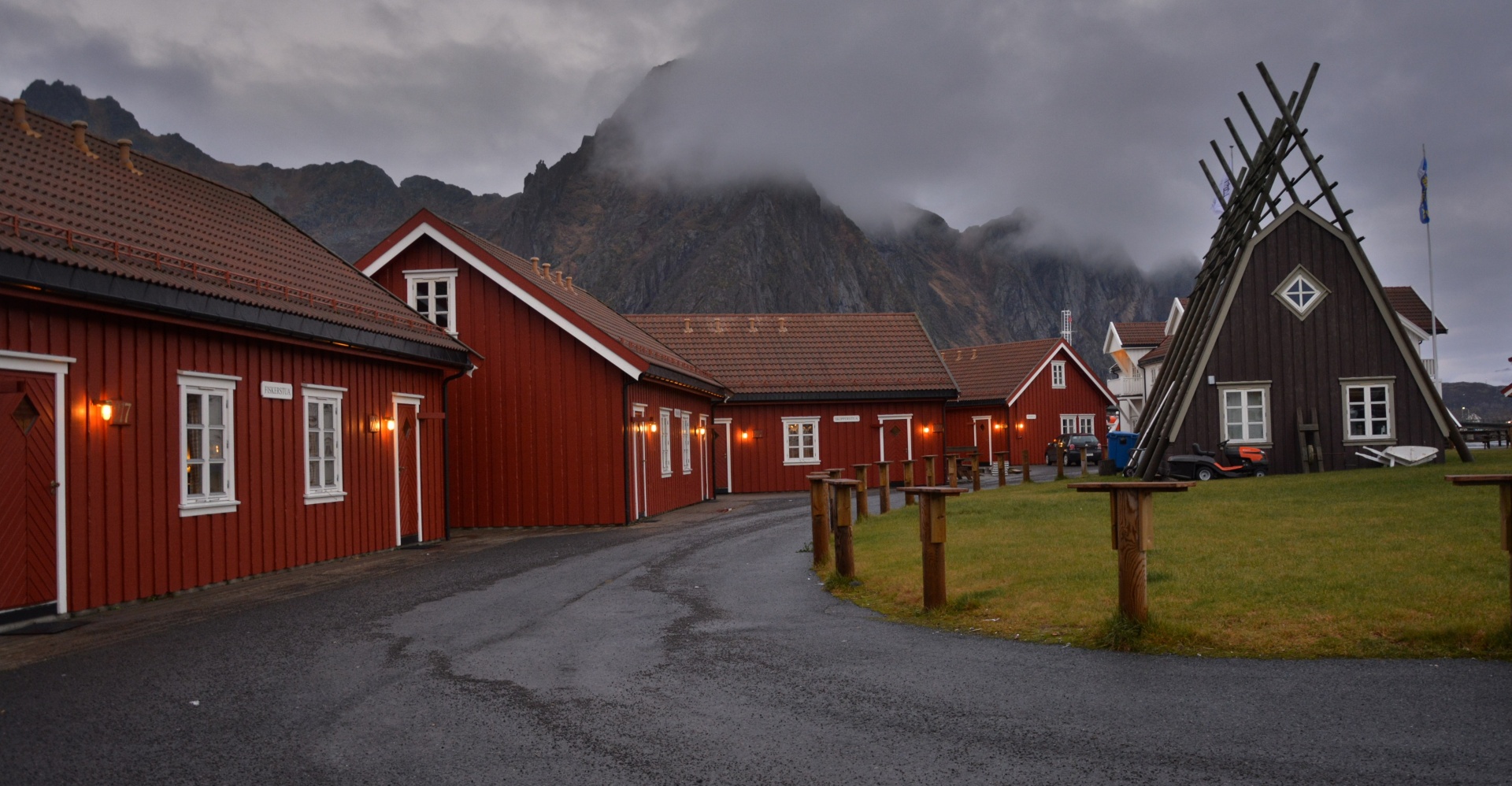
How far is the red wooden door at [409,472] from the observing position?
17.3 m

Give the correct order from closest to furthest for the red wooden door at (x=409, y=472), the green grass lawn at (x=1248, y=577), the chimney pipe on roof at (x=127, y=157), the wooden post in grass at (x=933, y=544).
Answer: the green grass lawn at (x=1248, y=577) < the wooden post in grass at (x=933, y=544) < the chimney pipe on roof at (x=127, y=157) < the red wooden door at (x=409, y=472)

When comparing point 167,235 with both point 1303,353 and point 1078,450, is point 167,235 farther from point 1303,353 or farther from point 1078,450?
point 1078,450

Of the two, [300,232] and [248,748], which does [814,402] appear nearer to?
[300,232]

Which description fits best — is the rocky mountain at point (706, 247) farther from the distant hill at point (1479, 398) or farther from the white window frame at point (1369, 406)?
the white window frame at point (1369, 406)

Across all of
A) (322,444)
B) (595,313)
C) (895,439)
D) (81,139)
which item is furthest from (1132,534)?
(895,439)

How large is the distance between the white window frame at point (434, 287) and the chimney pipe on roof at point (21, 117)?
815 cm

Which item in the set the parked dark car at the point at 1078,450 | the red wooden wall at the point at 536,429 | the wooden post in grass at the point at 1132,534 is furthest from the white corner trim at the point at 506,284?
the parked dark car at the point at 1078,450

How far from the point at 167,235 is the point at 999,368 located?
129ft

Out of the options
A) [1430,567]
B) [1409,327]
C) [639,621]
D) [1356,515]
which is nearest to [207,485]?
[639,621]

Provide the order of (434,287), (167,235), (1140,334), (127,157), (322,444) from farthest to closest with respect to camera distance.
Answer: (1140,334) < (434,287) < (127,157) < (322,444) < (167,235)

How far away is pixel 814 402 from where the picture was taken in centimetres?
3266

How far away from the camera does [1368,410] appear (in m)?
23.7

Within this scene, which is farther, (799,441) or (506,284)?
(799,441)

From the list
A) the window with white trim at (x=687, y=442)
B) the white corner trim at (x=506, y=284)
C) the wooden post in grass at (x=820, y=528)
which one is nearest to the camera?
the wooden post in grass at (x=820, y=528)
